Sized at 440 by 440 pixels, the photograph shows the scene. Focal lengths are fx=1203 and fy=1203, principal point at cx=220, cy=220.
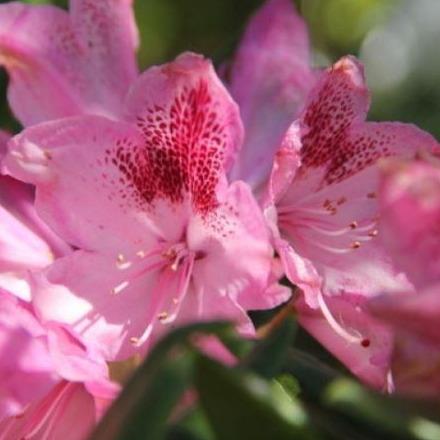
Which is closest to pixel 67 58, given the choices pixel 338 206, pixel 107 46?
pixel 107 46

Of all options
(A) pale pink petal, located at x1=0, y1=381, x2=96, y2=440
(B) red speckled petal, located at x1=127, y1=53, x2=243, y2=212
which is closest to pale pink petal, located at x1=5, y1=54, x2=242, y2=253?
(B) red speckled petal, located at x1=127, y1=53, x2=243, y2=212

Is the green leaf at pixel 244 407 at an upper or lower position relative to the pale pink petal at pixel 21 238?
upper

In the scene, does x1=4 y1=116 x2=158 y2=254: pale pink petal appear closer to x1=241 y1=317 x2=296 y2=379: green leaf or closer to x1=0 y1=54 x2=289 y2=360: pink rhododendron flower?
x1=0 y1=54 x2=289 y2=360: pink rhododendron flower

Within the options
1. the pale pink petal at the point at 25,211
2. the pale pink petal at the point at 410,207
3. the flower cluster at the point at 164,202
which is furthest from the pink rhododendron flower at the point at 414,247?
the pale pink petal at the point at 25,211

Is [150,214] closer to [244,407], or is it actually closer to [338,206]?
[338,206]

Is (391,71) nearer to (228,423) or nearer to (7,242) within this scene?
(7,242)

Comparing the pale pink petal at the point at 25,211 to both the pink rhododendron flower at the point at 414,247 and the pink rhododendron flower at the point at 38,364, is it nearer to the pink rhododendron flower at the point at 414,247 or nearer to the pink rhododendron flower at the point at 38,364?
the pink rhododendron flower at the point at 38,364
